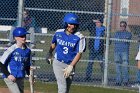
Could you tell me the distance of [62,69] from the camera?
10.3 meters

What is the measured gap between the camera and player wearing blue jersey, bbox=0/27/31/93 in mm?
9523

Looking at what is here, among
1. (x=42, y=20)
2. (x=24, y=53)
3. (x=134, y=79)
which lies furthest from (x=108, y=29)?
(x=24, y=53)

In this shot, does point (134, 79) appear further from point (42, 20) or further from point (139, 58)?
point (139, 58)

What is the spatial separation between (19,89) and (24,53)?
1.92ft

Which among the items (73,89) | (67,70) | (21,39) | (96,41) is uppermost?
(21,39)

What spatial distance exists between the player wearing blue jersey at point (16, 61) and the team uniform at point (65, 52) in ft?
2.73

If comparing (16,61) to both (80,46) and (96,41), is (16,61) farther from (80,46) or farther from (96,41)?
(96,41)

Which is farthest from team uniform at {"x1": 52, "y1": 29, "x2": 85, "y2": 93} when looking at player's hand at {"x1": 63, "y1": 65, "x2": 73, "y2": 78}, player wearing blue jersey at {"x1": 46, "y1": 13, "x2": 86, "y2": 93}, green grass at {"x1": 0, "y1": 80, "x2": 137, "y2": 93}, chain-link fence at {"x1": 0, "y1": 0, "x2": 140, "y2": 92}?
chain-link fence at {"x1": 0, "y1": 0, "x2": 140, "y2": 92}

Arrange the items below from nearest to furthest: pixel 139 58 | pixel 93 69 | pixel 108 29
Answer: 1. pixel 139 58
2. pixel 108 29
3. pixel 93 69


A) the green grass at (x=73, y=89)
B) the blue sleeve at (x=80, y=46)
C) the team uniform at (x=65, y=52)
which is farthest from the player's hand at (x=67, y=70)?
the green grass at (x=73, y=89)

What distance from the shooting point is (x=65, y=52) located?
34.1 feet

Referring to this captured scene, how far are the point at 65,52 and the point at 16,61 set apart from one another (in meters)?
1.11

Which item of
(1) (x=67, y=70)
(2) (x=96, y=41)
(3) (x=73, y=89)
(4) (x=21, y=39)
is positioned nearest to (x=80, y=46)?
(1) (x=67, y=70)

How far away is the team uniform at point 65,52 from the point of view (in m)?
10.3
